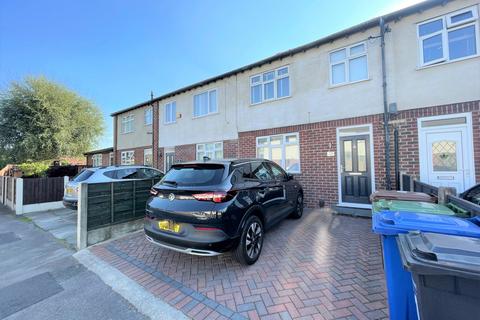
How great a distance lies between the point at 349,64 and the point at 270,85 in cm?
306

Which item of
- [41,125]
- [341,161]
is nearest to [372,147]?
[341,161]

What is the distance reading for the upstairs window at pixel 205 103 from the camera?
38.0 feet

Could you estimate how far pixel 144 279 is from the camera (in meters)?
3.40

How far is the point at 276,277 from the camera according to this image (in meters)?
3.29

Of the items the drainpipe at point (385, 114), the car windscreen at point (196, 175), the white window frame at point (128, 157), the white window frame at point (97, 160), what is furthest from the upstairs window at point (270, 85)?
the white window frame at point (97, 160)

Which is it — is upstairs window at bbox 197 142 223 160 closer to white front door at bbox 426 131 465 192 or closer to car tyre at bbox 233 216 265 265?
car tyre at bbox 233 216 265 265

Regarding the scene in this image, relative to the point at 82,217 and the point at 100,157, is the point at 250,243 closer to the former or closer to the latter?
the point at 82,217

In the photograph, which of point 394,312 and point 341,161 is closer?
point 394,312

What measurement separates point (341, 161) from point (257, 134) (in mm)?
3578

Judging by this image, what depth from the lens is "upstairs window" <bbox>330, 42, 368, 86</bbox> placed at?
285 inches

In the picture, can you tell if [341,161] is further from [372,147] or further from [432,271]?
[432,271]

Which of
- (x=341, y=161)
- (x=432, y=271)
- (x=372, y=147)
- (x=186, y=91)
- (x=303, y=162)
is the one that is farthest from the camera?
(x=186, y=91)

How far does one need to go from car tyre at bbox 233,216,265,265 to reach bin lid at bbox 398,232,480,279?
7.19 feet

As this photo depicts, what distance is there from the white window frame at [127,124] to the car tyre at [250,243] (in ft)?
49.9
